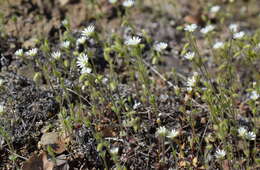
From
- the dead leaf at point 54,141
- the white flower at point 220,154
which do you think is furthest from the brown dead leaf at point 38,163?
the white flower at point 220,154

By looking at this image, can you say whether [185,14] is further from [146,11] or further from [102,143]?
[102,143]

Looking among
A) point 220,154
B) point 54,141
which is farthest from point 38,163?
point 220,154

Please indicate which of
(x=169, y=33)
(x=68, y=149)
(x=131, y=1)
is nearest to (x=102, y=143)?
(x=68, y=149)

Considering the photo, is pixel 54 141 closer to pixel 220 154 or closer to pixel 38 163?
pixel 38 163

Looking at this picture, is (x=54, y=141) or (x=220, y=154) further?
(x=54, y=141)

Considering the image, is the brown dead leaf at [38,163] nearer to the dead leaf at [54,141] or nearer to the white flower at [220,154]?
the dead leaf at [54,141]

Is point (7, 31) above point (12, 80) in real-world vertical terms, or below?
above

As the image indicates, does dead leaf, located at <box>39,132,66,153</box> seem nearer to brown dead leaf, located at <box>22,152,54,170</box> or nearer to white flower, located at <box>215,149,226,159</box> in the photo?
brown dead leaf, located at <box>22,152,54,170</box>

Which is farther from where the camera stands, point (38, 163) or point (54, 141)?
point (54, 141)
